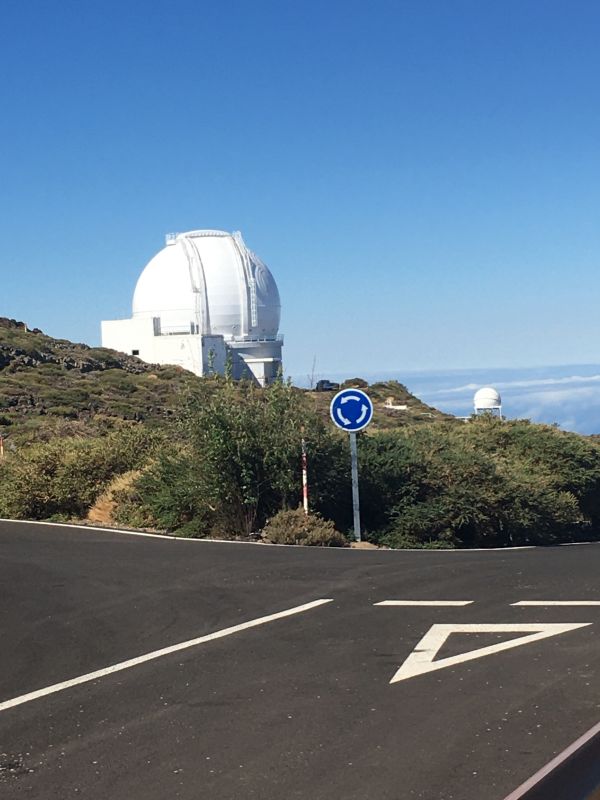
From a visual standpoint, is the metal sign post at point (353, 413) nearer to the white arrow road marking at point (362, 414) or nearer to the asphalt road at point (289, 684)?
the white arrow road marking at point (362, 414)

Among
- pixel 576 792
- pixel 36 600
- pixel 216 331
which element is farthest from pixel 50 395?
pixel 576 792

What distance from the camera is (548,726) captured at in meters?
4.88

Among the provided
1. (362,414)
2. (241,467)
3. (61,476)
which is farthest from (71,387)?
(362,414)

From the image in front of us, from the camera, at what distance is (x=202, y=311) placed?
64.3 meters

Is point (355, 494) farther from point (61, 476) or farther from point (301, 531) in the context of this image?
point (61, 476)

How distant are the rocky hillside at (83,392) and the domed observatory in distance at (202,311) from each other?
2.59 metres

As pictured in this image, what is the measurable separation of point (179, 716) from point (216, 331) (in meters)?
60.4

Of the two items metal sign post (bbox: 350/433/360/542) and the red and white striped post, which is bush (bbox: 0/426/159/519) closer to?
the red and white striped post

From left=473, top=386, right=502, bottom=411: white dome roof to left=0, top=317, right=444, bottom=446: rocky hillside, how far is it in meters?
2.46

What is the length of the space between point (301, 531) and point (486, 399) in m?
41.7

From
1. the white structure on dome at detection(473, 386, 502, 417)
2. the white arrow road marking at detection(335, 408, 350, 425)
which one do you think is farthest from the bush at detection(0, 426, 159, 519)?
the white structure on dome at detection(473, 386, 502, 417)

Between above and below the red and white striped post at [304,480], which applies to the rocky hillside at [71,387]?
above

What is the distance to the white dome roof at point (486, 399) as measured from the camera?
177 feet

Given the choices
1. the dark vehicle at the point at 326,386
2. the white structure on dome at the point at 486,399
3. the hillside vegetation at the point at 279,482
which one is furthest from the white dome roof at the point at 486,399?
the hillside vegetation at the point at 279,482
